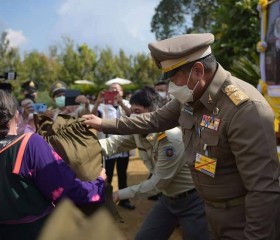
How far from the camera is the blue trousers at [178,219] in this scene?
8.92ft

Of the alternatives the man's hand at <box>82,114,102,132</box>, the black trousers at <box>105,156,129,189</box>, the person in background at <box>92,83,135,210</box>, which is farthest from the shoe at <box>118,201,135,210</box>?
the man's hand at <box>82,114,102,132</box>

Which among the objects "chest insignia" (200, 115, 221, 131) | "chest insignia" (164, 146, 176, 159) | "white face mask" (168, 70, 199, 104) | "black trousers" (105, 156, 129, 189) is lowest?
"black trousers" (105, 156, 129, 189)

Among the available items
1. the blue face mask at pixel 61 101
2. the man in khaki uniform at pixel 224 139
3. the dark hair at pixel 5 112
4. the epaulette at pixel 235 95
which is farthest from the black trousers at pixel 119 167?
the epaulette at pixel 235 95

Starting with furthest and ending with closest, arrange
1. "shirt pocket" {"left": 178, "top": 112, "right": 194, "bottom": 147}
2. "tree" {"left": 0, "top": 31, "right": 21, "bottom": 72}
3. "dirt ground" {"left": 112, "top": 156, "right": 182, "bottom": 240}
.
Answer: "tree" {"left": 0, "top": 31, "right": 21, "bottom": 72} → "dirt ground" {"left": 112, "top": 156, "right": 182, "bottom": 240} → "shirt pocket" {"left": 178, "top": 112, "right": 194, "bottom": 147}

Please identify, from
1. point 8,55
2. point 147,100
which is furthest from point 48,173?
point 8,55

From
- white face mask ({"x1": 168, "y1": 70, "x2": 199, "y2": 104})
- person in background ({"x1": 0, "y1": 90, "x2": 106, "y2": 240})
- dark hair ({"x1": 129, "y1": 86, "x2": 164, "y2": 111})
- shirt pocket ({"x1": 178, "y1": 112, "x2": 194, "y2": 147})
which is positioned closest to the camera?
person in background ({"x1": 0, "y1": 90, "x2": 106, "y2": 240})

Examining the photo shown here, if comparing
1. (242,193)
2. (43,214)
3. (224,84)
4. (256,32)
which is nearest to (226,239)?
(242,193)

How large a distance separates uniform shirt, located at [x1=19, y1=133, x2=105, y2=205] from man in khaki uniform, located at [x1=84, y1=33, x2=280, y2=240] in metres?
0.68

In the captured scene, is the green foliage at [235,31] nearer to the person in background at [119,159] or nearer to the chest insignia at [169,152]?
the person in background at [119,159]

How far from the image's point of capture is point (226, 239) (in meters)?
2.06

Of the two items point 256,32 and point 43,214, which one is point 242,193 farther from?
point 256,32

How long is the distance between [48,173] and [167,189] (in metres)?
1.14

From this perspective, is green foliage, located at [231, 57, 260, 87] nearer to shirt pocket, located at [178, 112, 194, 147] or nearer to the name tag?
shirt pocket, located at [178, 112, 194, 147]

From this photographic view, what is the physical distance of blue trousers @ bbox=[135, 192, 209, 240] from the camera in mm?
2719
